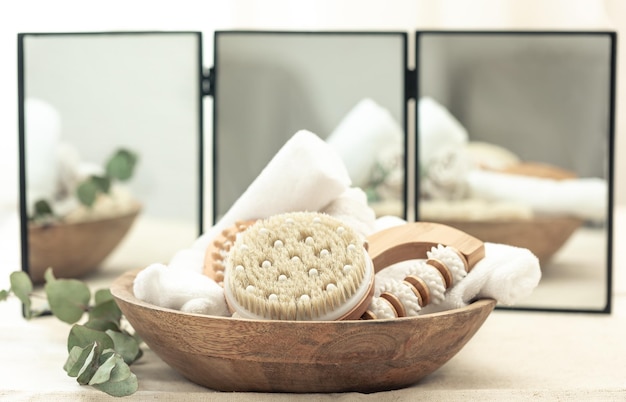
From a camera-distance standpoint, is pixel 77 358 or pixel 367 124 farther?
pixel 367 124

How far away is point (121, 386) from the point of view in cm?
56

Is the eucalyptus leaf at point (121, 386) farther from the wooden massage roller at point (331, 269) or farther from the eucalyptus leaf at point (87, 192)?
the eucalyptus leaf at point (87, 192)

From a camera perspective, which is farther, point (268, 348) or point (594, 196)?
point (594, 196)

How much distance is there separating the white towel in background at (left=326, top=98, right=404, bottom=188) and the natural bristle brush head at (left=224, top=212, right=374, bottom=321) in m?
0.32

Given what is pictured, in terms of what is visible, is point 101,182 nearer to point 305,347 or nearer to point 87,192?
point 87,192

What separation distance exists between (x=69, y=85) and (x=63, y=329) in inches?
10.3

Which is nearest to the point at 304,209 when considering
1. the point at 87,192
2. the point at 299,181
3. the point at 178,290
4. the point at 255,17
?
the point at 299,181

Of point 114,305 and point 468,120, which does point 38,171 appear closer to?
point 114,305

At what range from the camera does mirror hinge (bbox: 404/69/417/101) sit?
0.90 m

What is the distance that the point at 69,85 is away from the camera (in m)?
0.90

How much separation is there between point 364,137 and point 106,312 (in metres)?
0.33

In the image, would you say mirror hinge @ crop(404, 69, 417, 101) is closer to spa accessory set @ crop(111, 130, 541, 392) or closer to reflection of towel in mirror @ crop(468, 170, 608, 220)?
reflection of towel in mirror @ crop(468, 170, 608, 220)

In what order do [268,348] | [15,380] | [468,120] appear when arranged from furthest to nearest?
[468,120] < [15,380] < [268,348]

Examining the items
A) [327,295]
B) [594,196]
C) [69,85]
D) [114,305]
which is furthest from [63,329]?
[594,196]
